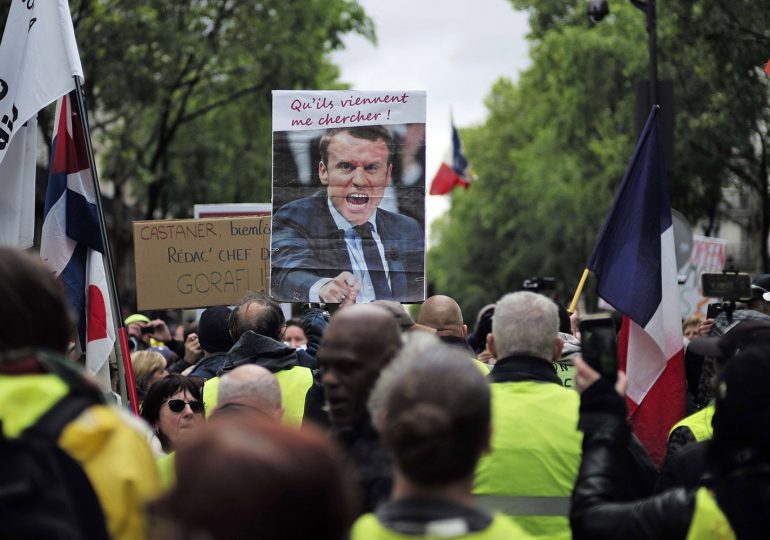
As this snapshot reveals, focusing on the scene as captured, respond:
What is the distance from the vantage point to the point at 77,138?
6613 mm

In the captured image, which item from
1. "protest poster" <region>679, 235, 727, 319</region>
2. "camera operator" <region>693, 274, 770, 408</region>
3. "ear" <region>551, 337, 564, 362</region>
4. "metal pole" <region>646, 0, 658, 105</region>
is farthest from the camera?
"metal pole" <region>646, 0, 658, 105</region>

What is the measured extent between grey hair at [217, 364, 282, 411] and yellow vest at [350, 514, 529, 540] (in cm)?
138

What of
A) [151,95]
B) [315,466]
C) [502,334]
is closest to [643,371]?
[502,334]

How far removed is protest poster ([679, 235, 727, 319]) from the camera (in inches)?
→ 512

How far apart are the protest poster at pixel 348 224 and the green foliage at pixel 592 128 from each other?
1062cm

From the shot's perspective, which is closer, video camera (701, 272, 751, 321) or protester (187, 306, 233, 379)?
video camera (701, 272, 751, 321)

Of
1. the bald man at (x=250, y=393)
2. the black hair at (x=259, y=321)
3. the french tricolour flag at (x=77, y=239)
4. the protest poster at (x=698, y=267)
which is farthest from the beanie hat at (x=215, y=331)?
the protest poster at (x=698, y=267)

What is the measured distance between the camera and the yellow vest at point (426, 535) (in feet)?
8.25

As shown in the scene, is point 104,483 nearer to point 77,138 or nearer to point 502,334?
point 502,334

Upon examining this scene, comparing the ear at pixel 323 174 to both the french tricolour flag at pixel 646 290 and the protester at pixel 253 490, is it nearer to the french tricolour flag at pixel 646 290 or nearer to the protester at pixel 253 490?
the french tricolour flag at pixel 646 290

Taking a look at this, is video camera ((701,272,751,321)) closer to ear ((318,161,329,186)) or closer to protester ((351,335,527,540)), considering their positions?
ear ((318,161,329,186))

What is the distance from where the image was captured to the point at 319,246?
23.3ft

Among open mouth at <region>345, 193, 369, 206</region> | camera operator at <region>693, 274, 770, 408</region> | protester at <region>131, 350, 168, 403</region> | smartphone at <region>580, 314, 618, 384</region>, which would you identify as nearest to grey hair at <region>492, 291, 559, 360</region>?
smartphone at <region>580, 314, 618, 384</region>

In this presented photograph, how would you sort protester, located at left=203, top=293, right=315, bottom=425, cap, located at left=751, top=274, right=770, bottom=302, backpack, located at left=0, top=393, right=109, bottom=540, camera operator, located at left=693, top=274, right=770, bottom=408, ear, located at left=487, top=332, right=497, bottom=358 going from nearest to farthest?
backpack, located at left=0, top=393, right=109, bottom=540
ear, located at left=487, top=332, right=497, bottom=358
camera operator, located at left=693, top=274, right=770, bottom=408
protester, located at left=203, top=293, right=315, bottom=425
cap, located at left=751, top=274, right=770, bottom=302
